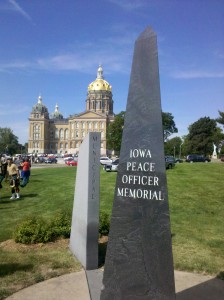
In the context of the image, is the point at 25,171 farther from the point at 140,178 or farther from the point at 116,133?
the point at 116,133

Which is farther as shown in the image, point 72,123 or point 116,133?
point 72,123

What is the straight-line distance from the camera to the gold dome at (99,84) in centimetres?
12638

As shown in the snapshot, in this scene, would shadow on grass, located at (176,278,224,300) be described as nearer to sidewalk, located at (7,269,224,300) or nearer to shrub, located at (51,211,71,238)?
sidewalk, located at (7,269,224,300)

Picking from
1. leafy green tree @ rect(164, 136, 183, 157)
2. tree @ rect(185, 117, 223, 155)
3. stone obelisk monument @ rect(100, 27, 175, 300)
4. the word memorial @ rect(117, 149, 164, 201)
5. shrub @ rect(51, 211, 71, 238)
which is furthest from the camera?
leafy green tree @ rect(164, 136, 183, 157)

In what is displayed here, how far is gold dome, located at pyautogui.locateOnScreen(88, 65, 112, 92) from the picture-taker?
415 feet

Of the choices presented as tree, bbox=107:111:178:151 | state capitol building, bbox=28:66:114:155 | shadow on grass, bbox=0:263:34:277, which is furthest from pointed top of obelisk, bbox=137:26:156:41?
state capitol building, bbox=28:66:114:155

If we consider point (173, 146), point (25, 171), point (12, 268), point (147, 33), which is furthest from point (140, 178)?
point (173, 146)

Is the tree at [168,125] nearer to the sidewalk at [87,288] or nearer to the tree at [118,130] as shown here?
the tree at [118,130]

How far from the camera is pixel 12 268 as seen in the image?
6.04m

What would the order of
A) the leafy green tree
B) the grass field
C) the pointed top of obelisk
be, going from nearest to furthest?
the pointed top of obelisk → the grass field → the leafy green tree

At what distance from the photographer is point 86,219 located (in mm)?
6191

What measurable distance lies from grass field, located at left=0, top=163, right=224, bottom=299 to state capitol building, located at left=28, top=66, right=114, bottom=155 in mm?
107522

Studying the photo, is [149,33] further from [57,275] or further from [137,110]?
[57,275]

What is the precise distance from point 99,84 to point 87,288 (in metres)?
125
